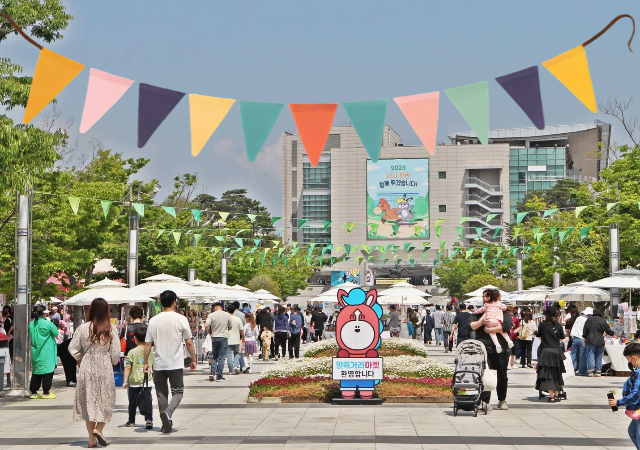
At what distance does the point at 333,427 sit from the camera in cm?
1066

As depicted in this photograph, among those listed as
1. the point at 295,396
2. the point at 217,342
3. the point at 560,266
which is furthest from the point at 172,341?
the point at 560,266

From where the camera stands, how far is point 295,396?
538 inches

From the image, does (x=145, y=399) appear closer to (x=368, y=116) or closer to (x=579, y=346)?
(x=368, y=116)

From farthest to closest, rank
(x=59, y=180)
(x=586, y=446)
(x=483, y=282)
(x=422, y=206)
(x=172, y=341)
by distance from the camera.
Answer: (x=422, y=206) < (x=483, y=282) < (x=59, y=180) < (x=172, y=341) < (x=586, y=446)

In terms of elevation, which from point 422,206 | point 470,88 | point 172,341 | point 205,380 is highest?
point 422,206

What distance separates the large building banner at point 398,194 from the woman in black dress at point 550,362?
11048 centimetres

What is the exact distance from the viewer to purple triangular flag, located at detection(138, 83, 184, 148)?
Result: 10.5 m

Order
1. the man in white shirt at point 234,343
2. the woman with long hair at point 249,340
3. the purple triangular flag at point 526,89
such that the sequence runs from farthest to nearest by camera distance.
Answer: the woman with long hair at point 249,340 → the man in white shirt at point 234,343 → the purple triangular flag at point 526,89

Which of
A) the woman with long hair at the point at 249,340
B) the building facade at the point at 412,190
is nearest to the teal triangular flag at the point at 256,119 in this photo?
the woman with long hair at the point at 249,340

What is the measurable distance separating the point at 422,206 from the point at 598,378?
107451 mm

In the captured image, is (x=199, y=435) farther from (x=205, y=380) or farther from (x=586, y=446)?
(x=205, y=380)

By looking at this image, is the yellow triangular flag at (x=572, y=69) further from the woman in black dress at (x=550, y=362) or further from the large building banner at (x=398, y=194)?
the large building banner at (x=398, y=194)

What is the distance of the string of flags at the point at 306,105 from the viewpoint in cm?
986

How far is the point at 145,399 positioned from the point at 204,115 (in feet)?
12.3
